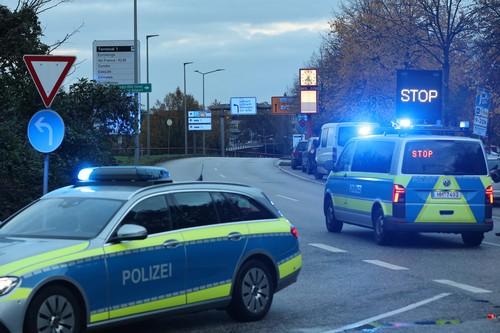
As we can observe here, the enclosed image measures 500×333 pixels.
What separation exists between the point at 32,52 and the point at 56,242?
13595mm

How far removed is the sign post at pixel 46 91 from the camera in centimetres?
1162

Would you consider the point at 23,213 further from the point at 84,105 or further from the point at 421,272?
the point at 84,105

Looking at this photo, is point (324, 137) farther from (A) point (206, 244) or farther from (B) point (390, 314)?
(A) point (206, 244)

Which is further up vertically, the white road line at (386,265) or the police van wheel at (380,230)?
the police van wheel at (380,230)

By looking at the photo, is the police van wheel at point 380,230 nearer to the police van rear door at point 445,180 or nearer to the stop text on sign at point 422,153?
the police van rear door at point 445,180

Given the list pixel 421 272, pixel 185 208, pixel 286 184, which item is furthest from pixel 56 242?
pixel 286 184

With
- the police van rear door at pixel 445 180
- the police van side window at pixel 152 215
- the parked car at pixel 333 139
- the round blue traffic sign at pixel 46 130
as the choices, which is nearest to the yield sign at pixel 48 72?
the round blue traffic sign at pixel 46 130

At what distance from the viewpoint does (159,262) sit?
7879 mm

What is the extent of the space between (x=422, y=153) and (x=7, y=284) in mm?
10089

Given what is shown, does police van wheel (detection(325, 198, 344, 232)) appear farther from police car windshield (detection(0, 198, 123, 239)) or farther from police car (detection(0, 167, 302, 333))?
police car windshield (detection(0, 198, 123, 239))

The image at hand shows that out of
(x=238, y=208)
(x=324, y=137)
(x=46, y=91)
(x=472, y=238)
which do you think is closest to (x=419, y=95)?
(x=472, y=238)

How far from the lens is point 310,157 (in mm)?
45375

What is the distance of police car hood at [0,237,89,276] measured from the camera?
688cm

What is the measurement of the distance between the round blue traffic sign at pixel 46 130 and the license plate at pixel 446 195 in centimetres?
676
